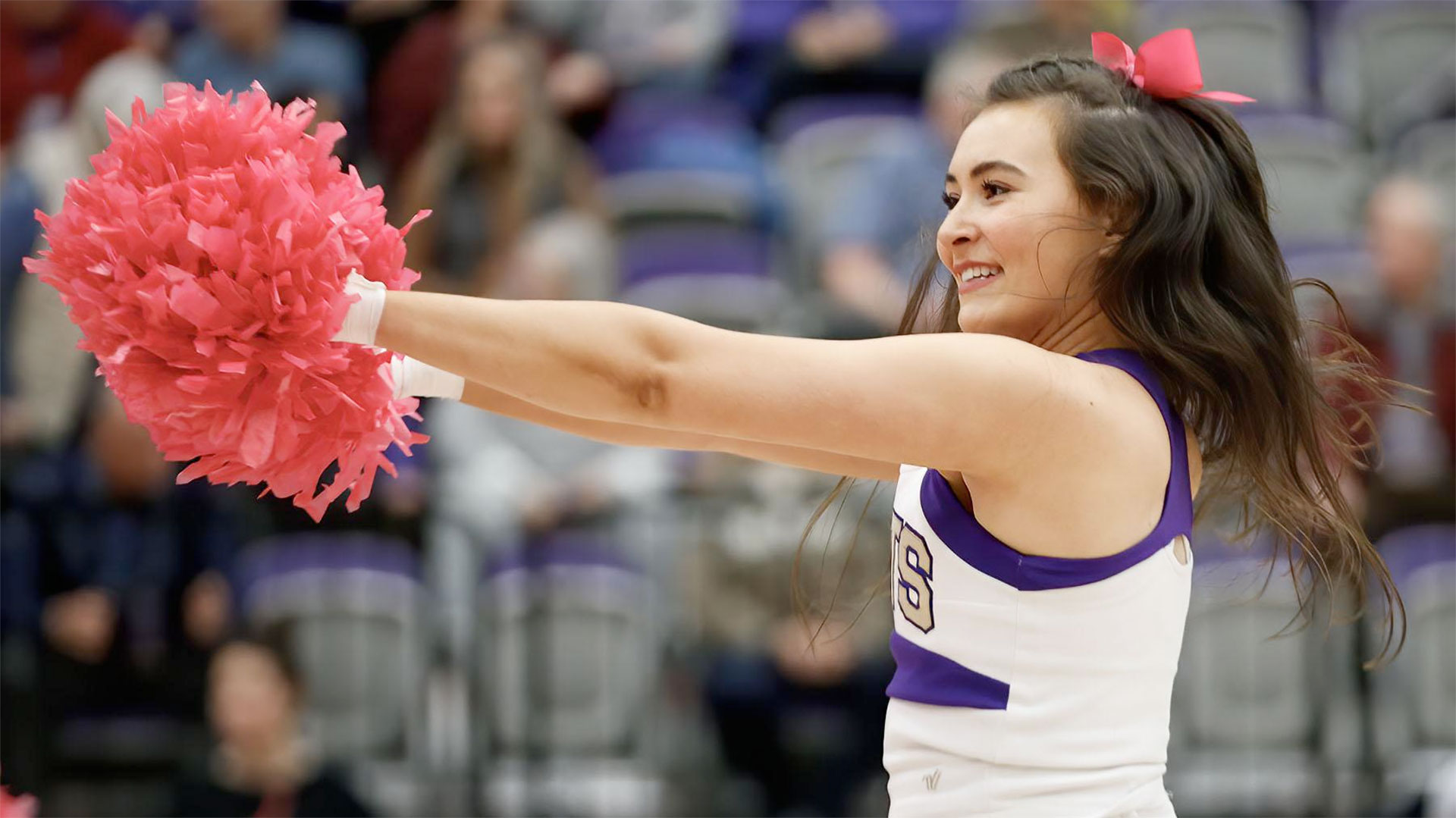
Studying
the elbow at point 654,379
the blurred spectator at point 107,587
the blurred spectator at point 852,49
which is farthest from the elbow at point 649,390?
the blurred spectator at point 852,49

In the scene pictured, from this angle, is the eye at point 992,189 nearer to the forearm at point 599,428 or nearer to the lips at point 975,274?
the lips at point 975,274

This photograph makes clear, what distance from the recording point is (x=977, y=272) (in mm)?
2088

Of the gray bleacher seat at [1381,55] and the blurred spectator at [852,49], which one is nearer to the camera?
the blurred spectator at [852,49]

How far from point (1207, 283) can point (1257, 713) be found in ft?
10.3

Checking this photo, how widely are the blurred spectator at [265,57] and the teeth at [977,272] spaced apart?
4391 millimetres

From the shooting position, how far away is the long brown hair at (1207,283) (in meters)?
2.00

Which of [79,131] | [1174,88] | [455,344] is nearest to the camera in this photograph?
[455,344]

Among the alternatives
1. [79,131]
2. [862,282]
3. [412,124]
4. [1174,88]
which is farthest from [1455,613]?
[79,131]

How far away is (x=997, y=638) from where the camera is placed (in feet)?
6.43

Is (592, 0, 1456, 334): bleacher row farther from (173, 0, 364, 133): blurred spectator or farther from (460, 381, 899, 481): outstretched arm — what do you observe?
(460, 381, 899, 481): outstretched arm

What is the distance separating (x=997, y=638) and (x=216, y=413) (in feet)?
2.98

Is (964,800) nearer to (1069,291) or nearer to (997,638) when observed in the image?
(997,638)

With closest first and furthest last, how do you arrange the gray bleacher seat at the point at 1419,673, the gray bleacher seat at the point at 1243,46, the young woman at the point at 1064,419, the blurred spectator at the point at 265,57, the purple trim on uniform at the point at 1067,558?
1. the young woman at the point at 1064,419
2. the purple trim on uniform at the point at 1067,558
3. the gray bleacher seat at the point at 1419,673
4. the blurred spectator at the point at 265,57
5. the gray bleacher seat at the point at 1243,46

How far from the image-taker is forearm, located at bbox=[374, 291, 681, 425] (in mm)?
1683
